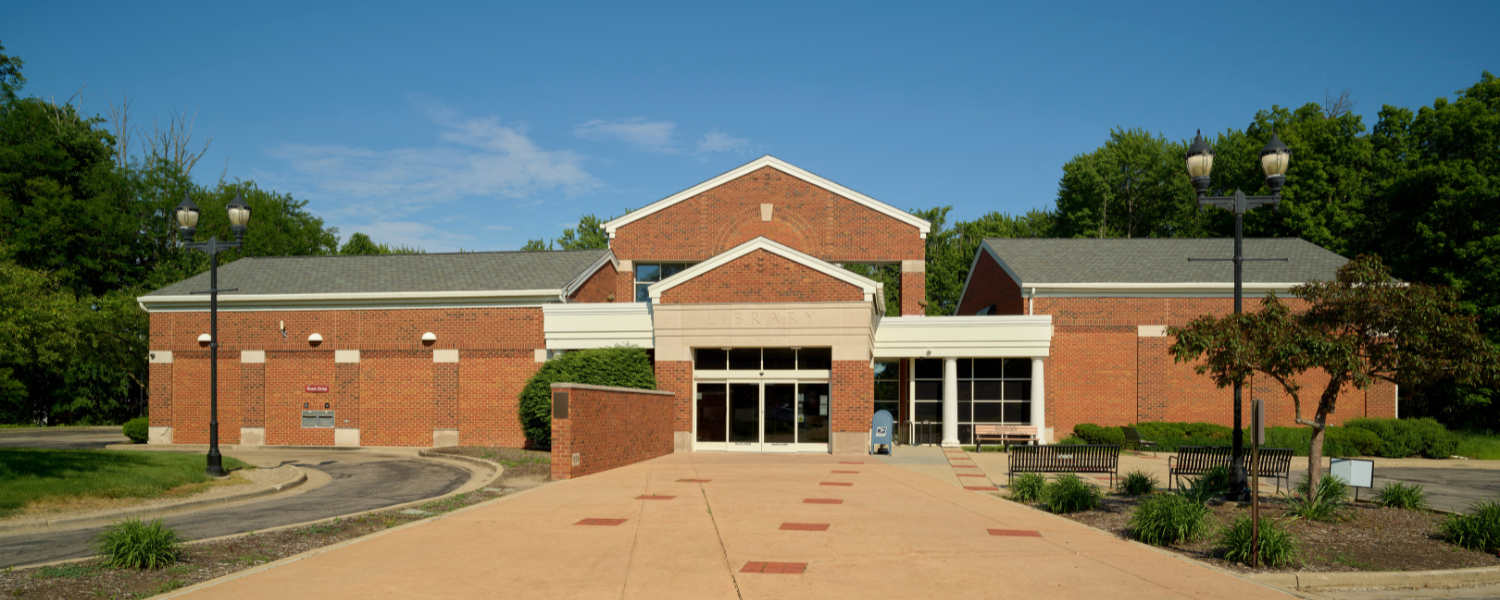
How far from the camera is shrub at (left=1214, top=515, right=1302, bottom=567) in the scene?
30.0 feet

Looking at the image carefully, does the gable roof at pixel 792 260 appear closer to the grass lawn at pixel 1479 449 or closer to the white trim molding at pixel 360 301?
the white trim molding at pixel 360 301

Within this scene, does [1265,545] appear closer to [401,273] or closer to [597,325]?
[597,325]

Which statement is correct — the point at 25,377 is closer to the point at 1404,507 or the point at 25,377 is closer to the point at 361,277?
the point at 361,277

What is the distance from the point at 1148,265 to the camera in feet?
96.7

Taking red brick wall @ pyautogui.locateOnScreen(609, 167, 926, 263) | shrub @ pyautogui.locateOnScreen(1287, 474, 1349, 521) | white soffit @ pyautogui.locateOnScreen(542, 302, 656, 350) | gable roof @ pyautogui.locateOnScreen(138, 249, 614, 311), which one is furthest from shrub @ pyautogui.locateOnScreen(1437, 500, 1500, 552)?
gable roof @ pyautogui.locateOnScreen(138, 249, 614, 311)

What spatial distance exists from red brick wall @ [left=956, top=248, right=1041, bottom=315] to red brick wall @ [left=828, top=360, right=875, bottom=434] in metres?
7.15

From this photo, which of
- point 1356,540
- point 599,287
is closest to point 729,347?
point 599,287

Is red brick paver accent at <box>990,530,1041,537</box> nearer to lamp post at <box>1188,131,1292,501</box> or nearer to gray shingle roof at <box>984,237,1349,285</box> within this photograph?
lamp post at <box>1188,131,1292,501</box>

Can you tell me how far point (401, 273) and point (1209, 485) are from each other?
2532cm

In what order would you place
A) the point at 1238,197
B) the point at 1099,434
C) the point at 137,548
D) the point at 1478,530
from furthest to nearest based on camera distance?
the point at 1099,434 → the point at 1238,197 → the point at 1478,530 → the point at 137,548

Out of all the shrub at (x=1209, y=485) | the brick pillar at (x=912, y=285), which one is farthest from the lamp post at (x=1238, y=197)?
the brick pillar at (x=912, y=285)

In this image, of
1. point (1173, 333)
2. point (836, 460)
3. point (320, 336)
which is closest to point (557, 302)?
point (320, 336)

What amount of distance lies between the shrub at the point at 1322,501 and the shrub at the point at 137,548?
12901 millimetres

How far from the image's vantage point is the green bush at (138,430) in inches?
1156
